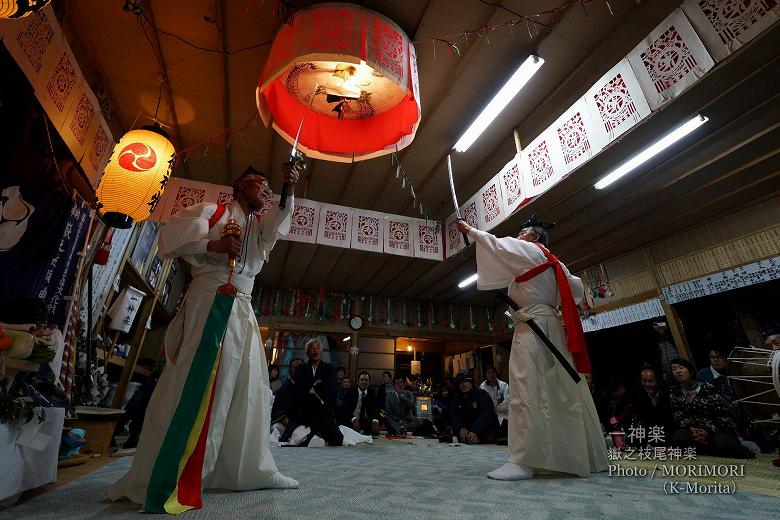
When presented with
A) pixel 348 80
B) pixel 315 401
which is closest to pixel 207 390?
pixel 348 80

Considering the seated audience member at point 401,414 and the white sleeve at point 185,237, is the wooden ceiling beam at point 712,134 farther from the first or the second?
the white sleeve at point 185,237

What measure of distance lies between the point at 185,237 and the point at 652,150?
5.72 metres

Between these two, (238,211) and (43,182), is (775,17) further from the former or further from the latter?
(43,182)

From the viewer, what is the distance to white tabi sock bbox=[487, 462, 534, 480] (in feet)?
6.95

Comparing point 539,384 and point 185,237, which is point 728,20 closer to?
point 539,384

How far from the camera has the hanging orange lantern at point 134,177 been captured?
10.9 feet

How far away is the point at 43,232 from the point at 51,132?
2.88 ft

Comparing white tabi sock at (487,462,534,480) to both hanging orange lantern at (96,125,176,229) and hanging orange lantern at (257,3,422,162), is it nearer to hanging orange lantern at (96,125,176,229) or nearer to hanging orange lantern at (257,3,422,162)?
hanging orange lantern at (257,3,422,162)

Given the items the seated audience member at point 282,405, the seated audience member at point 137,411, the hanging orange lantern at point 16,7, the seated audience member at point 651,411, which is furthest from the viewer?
the seated audience member at point 282,405

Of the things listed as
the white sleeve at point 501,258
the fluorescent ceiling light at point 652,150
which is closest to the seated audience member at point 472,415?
the white sleeve at point 501,258

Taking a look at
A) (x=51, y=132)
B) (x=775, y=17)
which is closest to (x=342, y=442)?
(x=51, y=132)

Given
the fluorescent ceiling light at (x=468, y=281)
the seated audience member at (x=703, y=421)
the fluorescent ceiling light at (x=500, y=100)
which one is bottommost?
the seated audience member at (x=703, y=421)

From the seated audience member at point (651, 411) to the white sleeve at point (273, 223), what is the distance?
4.35 meters

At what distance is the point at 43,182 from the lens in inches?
118
